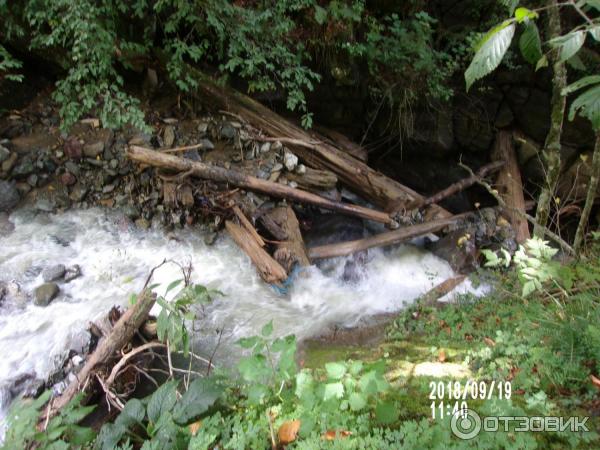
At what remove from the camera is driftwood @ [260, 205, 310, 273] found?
474cm

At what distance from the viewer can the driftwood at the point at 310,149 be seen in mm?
5559

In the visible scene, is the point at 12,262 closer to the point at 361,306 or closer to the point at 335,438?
the point at 361,306

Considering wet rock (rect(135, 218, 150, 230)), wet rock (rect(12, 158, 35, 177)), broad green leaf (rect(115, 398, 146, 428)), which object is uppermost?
wet rock (rect(12, 158, 35, 177))

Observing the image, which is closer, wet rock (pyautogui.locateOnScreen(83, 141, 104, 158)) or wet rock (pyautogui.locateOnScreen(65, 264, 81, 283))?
wet rock (pyautogui.locateOnScreen(65, 264, 81, 283))

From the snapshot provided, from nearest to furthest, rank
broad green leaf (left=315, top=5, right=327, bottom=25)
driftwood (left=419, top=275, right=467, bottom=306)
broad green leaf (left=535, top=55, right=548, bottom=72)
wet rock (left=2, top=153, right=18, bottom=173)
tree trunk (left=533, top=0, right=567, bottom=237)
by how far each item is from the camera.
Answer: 1. broad green leaf (left=535, top=55, right=548, bottom=72)
2. tree trunk (left=533, top=0, right=567, bottom=237)
3. driftwood (left=419, top=275, right=467, bottom=306)
4. broad green leaf (left=315, top=5, right=327, bottom=25)
5. wet rock (left=2, top=153, right=18, bottom=173)

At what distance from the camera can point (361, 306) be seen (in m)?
4.64

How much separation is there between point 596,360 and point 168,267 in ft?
13.4

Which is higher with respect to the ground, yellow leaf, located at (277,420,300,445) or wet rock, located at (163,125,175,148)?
wet rock, located at (163,125,175,148)

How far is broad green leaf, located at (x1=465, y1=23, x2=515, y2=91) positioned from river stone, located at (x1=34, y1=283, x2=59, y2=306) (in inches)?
173

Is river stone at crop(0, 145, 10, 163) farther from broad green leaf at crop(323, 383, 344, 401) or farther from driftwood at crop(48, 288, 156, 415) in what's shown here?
broad green leaf at crop(323, 383, 344, 401)

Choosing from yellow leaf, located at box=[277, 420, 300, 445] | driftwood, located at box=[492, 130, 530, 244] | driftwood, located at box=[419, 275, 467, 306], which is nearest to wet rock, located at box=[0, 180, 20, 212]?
yellow leaf, located at box=[277, 420, 300, 445]

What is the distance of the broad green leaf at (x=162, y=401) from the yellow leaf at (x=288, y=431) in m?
0.60

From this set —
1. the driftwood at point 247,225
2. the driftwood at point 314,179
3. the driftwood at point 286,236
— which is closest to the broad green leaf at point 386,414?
the driftwood at point 286,236

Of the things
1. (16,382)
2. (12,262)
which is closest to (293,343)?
(16,382)
